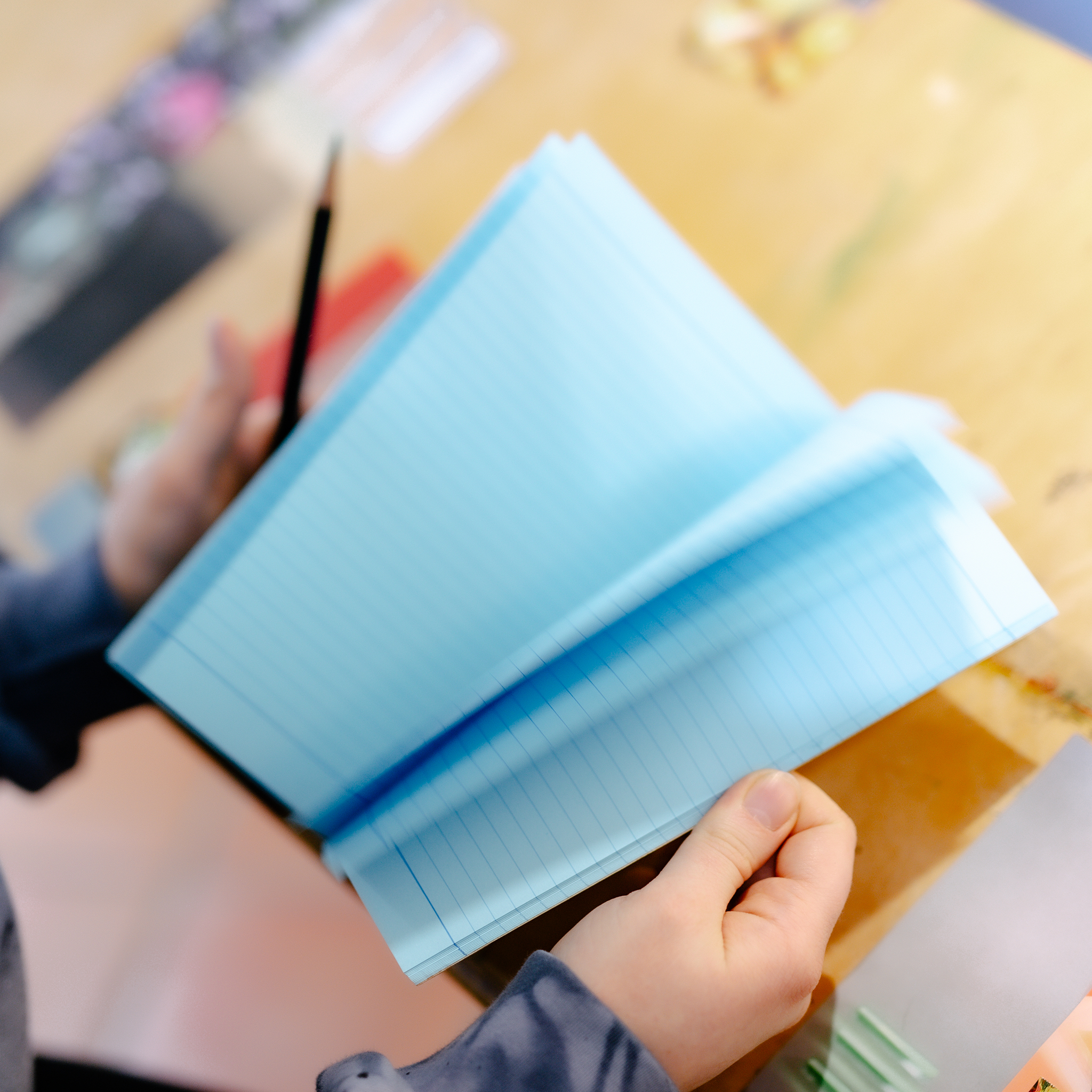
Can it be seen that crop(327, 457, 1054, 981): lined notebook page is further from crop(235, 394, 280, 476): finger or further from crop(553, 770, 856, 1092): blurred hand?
crop(235, 394, 280, 476): finger

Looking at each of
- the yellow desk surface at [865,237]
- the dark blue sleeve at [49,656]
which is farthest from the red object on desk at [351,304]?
the dark blue sleeve at [49,656]

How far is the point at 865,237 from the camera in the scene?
18.8 inches

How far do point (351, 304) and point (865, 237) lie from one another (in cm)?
34

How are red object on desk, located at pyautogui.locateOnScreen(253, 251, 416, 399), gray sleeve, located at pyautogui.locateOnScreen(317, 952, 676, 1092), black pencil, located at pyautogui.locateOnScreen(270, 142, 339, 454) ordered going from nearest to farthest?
gray sleeve, located at pyautogui.locateOnScreen(317, 952, 676, 1092)
black pencil, located at pyautogui.locateOnScreen(270, 142, 339, 454)
red object on desk, located at pyautogui.locateOnScreen(253, 251, 416, 399)

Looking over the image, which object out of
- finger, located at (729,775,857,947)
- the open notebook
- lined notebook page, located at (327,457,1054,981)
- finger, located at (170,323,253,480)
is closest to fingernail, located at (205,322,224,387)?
finger, located at (170,323,253,480)

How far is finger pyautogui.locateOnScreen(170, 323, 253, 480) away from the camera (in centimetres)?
50

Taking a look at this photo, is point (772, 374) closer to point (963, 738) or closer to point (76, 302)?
point (963, 738)

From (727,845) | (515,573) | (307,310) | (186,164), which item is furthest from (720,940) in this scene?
(186,164)

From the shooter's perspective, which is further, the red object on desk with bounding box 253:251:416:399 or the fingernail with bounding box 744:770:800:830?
the red object on desk with bounding box 253:251:416:399

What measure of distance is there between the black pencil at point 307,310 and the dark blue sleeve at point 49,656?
0.18 m

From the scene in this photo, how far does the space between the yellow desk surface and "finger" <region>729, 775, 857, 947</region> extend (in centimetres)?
4

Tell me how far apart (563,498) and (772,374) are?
0.11m

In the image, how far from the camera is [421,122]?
579 millimetres

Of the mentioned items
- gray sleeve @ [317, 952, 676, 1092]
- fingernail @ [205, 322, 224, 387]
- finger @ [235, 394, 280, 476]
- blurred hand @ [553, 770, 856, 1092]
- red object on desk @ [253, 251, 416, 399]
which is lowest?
gray sleeve @ [317, 952, 676, 1092]
